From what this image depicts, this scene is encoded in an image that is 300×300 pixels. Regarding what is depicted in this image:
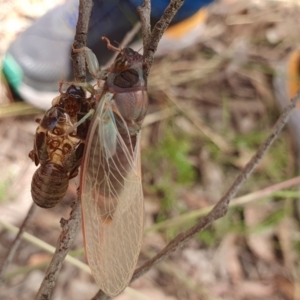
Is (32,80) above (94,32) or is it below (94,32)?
below

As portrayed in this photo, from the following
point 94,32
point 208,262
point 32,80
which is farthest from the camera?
point 32,80

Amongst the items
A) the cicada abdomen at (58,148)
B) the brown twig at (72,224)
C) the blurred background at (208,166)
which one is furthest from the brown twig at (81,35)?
the blurred background at (208,166)

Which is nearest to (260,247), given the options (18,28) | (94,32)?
(94,32)

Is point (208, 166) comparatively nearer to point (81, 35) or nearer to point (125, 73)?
point (125, 73)

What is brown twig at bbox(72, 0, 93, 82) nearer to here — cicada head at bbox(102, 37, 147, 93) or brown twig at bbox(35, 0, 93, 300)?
brown twig at bbox(35, 0, 93, 300)

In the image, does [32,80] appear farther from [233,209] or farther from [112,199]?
[112,199]

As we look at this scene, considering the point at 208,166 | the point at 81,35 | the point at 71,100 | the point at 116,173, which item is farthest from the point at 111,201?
the point at 208,166

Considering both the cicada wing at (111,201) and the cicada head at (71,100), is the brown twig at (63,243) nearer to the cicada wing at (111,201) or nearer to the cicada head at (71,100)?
the cicada wing at (111,201)

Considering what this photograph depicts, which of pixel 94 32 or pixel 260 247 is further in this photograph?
pixel 260 247
